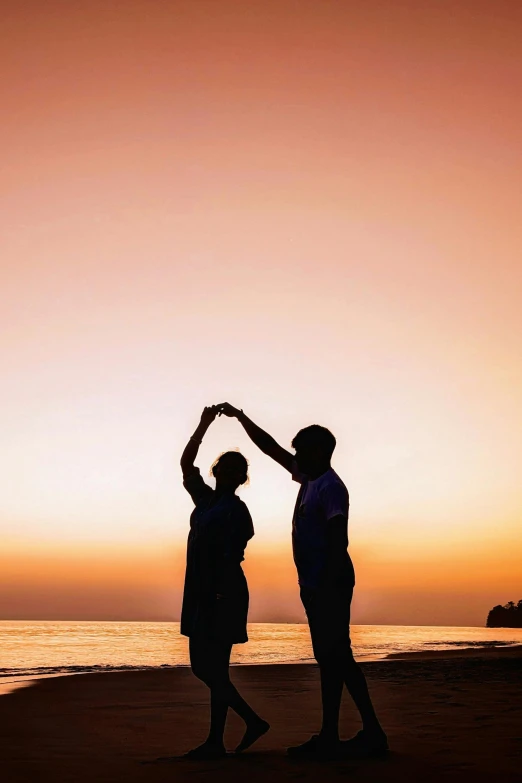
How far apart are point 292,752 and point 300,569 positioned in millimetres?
1121

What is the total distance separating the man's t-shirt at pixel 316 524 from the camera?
5.47 metres

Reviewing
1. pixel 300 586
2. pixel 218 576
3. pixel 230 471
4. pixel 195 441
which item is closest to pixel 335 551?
pixel 300 586

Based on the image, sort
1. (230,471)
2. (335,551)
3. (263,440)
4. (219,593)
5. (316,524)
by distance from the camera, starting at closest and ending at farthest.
→ (335,551) → (316,524) → (219,593) → (230,471) → (263,440)

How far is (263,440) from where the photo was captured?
614 centimetres

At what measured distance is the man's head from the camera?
5727 mm

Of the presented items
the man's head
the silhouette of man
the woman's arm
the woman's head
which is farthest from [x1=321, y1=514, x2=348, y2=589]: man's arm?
the woman's arm

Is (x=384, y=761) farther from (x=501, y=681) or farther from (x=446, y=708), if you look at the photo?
(x=501, y=681)

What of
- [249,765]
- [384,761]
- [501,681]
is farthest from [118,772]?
[501,681]

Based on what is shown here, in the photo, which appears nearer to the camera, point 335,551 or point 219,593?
point 335,551

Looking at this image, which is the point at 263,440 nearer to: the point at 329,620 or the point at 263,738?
the point at 329,620

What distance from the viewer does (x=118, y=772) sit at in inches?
190

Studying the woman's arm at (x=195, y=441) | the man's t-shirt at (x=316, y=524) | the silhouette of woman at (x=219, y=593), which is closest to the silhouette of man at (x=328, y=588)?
the man's t-shirt at (x=316, y=524)

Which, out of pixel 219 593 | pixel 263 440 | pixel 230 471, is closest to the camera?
pixel 219 593

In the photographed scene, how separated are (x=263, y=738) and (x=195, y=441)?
7.67ft
